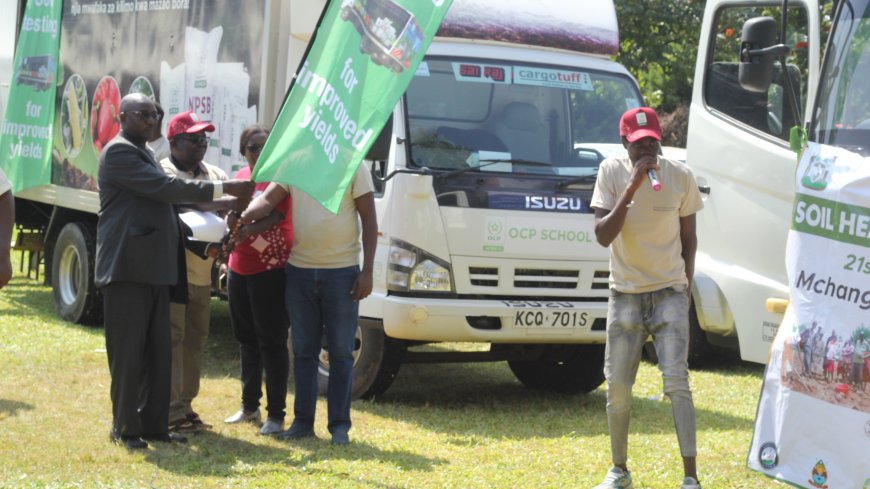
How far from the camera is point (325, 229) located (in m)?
6.90

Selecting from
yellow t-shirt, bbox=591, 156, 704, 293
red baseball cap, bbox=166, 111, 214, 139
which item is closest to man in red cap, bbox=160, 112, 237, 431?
red baseball cap, bbox=166, 111, 214, 139

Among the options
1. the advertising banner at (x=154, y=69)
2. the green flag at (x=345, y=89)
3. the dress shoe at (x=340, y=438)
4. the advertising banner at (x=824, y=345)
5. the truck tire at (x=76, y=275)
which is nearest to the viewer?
the advertising banner at (x=824, y=345)

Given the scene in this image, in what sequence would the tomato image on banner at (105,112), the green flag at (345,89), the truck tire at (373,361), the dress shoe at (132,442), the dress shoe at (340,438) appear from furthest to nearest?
the tomato image on banner at (105,112)
the truck tire at (373,361)
the dress shoe at (340,438)
the dress shoe at (132,442)
the green flag at (345,89)

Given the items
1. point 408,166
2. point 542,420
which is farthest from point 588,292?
point 408,166

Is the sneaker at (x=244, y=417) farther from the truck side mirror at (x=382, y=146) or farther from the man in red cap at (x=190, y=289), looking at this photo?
the truck side mirror at (x=382, y=146)

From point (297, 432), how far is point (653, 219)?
8.00ft

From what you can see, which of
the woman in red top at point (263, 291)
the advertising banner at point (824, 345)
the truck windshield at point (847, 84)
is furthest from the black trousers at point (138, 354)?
the truck windshield at point (847, 84)

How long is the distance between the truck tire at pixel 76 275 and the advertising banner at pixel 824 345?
24.4 ft

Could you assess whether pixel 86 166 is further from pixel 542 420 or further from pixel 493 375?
pixel 542 420

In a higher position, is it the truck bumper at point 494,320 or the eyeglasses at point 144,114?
the eyeglasses at point 144,114

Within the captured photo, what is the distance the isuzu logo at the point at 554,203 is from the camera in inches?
320

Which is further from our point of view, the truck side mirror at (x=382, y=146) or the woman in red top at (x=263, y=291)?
the truck side mirror at (x=382, y=146)

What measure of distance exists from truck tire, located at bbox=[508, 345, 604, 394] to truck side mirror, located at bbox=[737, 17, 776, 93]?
3.07 metres

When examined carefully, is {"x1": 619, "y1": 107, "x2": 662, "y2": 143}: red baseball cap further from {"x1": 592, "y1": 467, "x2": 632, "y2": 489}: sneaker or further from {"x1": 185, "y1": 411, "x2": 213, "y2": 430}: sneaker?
{"x1": 185, "y1": 411, "x2": 213, "y2": 430}: sneaker
